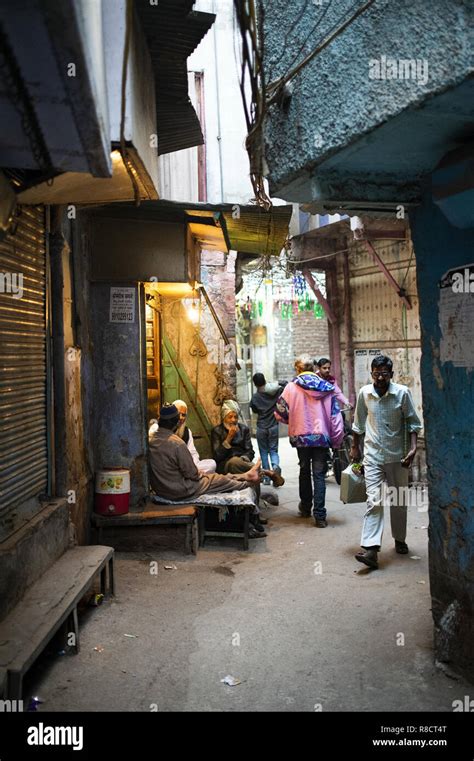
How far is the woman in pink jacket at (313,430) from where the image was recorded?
817 centimetres

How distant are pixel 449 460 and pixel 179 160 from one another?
230 inches

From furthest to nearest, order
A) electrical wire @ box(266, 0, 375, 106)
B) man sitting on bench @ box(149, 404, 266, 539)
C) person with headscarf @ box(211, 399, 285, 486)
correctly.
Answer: person with headscarf @ box(211, 399, 285, 486), man sitting on bench @ box(149, 404, 266, 539), electrical wire @ box(266, 0, 375, 106)

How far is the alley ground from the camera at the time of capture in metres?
3.77

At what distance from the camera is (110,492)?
6789mm

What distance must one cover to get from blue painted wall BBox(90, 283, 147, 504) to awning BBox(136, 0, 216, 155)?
2.04 metres

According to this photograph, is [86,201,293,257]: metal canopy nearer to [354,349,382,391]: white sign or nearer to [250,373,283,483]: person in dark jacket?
[250,373,283,483]: person in dark jacket

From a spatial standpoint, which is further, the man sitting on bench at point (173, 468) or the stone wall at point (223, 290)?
the stone wall at point (223, 290)

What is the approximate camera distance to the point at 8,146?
125 inches

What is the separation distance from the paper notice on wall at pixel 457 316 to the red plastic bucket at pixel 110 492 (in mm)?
4138

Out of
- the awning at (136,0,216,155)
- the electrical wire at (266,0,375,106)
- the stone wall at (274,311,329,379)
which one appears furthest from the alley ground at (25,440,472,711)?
the stone wall at (274,311,329,379)

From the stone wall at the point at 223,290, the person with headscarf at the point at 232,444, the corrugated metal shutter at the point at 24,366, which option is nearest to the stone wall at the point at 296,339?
the stone wall at the point at 223,290

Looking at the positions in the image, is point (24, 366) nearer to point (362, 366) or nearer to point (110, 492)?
point (110, 492)

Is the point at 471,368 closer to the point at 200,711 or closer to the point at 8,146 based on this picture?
the point at 200,711

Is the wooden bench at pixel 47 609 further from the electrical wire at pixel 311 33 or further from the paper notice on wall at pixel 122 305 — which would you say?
the electrical wire at pixel 311 33
